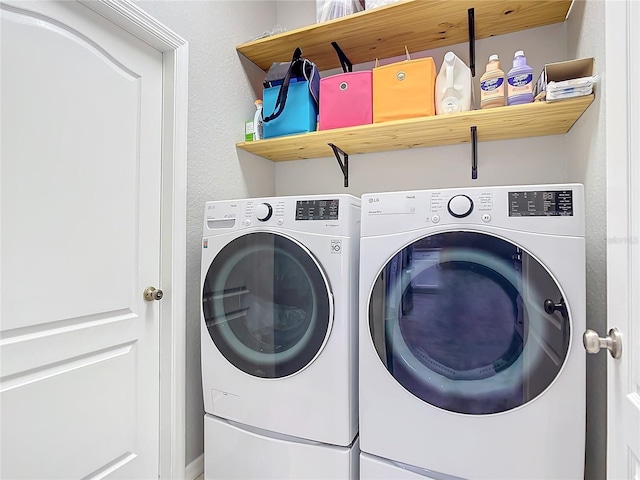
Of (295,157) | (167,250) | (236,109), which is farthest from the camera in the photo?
(295,157)

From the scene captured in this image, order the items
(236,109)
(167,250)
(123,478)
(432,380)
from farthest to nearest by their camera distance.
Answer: (236,109)
(167,250)
(123,478)
(432,380)

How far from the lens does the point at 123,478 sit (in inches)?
50.6

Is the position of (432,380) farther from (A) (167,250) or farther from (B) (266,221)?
(A) (167,250)

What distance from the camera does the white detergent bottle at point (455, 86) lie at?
142 cm

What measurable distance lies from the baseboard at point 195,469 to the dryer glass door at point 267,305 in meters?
0.57

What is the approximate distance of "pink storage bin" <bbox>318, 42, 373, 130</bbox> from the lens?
1567 mm

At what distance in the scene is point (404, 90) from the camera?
149 cm

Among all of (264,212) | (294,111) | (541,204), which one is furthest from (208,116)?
(541,204)

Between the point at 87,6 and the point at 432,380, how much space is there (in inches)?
66.5

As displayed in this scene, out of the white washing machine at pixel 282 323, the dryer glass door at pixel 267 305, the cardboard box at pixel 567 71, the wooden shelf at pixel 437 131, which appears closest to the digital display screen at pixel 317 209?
the white washing machine at pixel 282 323

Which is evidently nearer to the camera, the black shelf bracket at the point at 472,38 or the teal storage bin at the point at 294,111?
the black shelf bracket at the point at 472,38

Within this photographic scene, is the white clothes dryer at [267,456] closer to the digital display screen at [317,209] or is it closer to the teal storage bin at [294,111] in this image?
the digital display screen at [317,209]

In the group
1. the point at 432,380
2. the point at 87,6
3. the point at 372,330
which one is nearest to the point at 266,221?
the point at 372,330

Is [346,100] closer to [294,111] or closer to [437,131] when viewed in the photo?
[294,111]
